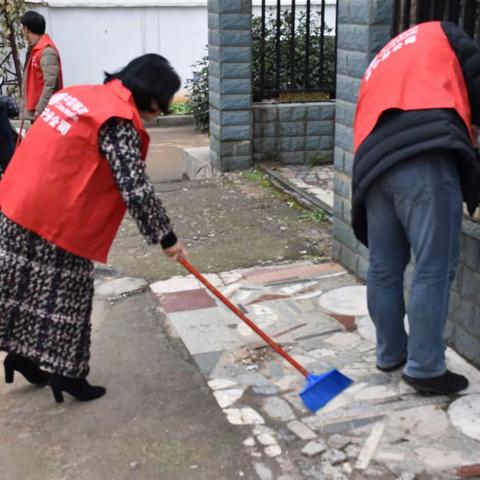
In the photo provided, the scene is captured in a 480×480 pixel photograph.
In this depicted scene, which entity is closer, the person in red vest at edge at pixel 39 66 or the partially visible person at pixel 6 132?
the person in red vest at edge at pixel 39 66

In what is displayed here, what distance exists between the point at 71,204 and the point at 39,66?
335cm

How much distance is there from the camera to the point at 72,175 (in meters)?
2.80

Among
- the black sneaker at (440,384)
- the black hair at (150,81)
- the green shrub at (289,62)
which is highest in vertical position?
the black hair at (150,81)

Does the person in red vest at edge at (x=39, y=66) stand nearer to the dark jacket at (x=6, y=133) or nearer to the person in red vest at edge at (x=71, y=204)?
the dark jacket at (x=6, y=133)

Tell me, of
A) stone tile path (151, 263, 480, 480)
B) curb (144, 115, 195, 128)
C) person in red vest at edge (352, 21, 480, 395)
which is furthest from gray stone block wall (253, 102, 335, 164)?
curb (144, 115, 195, 128)

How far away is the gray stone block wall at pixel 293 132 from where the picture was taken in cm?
739

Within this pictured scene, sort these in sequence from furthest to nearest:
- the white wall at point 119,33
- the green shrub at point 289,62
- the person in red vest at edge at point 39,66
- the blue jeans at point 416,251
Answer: the white wall at point 119,33
the green shrub at point 289,62
the person in red vest at edge at point 39,66
the blue jeans at point 416,251

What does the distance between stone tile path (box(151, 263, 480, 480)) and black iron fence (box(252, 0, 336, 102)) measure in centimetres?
354

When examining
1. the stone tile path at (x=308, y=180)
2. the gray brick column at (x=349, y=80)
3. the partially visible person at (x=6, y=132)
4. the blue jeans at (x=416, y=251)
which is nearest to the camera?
the blue jeans at (x=416, y=251)

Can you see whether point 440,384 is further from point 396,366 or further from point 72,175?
point 72,175

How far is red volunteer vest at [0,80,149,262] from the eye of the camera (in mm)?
2760

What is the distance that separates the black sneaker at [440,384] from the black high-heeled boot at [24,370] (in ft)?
5.50

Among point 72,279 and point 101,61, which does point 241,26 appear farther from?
point 101,61

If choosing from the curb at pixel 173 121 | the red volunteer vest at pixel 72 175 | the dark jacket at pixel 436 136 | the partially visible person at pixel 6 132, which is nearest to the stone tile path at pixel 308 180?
the partially visible person at pixel 6 132
